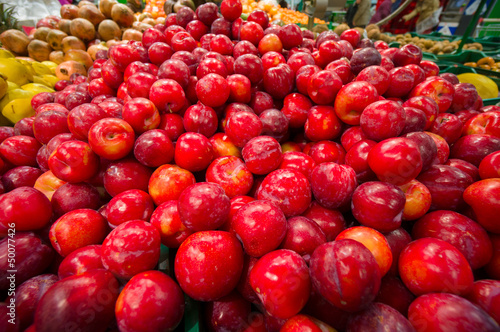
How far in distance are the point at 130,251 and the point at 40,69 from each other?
13.7 feet

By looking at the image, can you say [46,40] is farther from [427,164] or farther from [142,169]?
[427,164]

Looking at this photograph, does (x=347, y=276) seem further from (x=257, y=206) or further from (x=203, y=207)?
(x=203, y=207)

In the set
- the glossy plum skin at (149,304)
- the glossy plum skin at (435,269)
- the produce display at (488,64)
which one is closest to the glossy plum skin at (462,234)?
the glossy plum skin at (435,269)

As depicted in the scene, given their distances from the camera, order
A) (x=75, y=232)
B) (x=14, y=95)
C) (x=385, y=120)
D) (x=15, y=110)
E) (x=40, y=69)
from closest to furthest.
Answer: (x=75, y=232) < (x=385, y=120) < (x=15, y=110) < (x=14, y=95) < (x=40, y=69)

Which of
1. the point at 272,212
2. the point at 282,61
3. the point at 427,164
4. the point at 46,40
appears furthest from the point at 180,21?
the point at 46,40

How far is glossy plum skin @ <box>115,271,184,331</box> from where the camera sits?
83cm

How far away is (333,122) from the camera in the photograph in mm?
1527

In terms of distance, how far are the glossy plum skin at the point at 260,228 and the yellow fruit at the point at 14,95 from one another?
120 inches

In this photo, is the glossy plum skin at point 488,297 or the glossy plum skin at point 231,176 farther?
the glossy plum skin at point 231,176

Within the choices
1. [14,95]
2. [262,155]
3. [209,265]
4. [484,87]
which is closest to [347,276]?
[209,265]

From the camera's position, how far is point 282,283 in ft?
2.80

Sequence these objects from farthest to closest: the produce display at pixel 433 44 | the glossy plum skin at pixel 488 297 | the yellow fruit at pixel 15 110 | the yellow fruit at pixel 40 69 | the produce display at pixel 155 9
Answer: the produce display at pixel 433 44 < the produce display at pixel 155 9 < the yellow fruit at pixel 40 69 < the yellow fruit at pixel 15 110 < the glossy plum skin at pixel 488 297

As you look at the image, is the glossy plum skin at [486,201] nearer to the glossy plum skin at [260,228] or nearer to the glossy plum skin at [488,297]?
the glossy plum skin at [488,297]

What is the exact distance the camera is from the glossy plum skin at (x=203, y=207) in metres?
1.02
